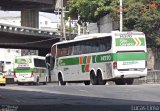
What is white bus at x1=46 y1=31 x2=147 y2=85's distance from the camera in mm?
33312

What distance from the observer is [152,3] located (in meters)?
49.2

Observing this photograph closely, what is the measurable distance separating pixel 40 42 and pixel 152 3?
28431 mm

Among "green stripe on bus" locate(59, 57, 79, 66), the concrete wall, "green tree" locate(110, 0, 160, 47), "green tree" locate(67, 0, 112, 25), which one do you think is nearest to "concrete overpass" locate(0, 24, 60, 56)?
"green tree" locate(67, 0, 112, 25)

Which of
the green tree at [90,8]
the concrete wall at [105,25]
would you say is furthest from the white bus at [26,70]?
the concrete wall at [105,25]

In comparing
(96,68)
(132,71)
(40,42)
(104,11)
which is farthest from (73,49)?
(40,42)

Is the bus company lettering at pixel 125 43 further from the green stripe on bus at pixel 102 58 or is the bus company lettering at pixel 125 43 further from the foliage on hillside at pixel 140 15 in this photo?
the foliage on hillside at pixel 140 15

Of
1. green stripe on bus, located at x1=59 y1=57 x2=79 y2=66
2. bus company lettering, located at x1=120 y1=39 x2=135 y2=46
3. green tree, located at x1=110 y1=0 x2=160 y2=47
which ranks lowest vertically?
green stripe on bus, located at x1=59 y1=57 x2=79 y2=66

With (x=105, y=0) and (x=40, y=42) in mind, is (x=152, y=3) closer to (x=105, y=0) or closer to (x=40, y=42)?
(x=105, y=0)

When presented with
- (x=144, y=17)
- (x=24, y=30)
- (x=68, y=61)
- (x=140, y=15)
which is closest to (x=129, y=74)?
(x=68, y=61)

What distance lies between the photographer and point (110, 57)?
33375 mm

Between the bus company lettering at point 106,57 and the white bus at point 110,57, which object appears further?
the bus company lettering at point 106,57

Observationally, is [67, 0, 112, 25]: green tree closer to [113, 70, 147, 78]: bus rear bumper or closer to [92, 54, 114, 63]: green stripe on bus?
[92, 54, 114, 63]: green stripe on bus

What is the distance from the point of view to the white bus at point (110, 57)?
1312 inches

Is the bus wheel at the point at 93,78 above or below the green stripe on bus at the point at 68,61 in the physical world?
below
